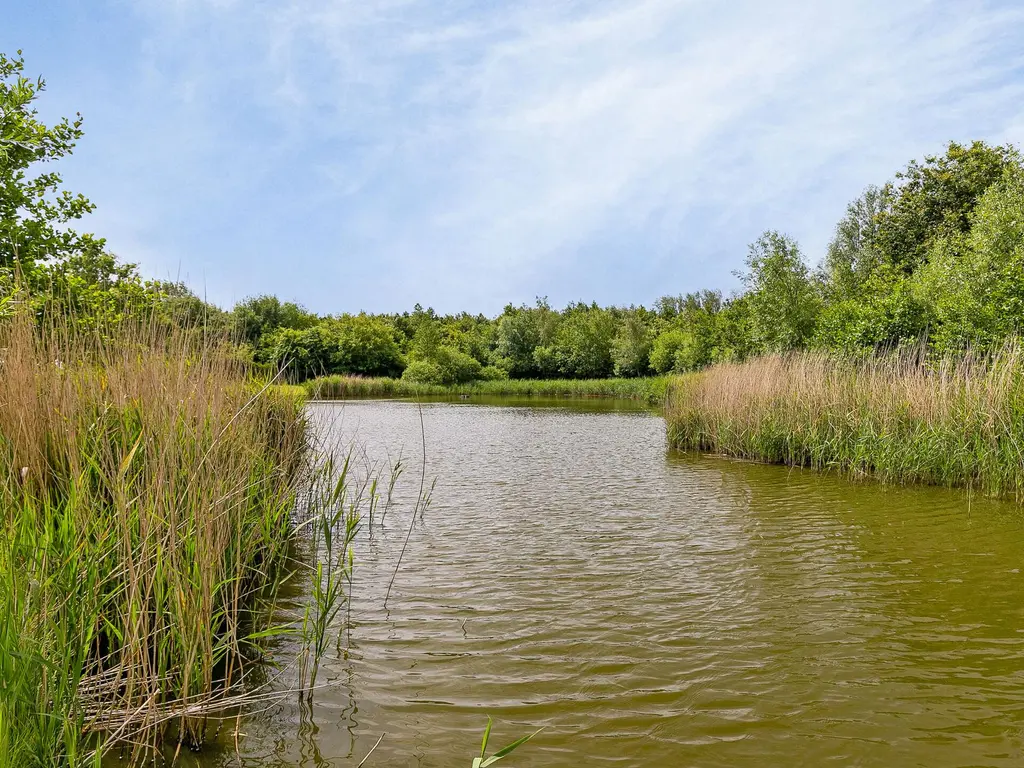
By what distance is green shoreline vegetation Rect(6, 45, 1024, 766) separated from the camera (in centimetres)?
246

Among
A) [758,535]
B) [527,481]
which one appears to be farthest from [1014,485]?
[527,481]

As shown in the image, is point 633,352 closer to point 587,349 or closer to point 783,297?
point 587,349

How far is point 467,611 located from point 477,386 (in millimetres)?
43677

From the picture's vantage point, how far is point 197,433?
10.1 ft

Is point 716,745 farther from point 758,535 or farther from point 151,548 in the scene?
point 758,535

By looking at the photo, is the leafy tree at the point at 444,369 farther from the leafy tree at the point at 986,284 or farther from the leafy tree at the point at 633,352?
the leafy tree at the point at 986,284

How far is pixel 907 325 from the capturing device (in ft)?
51.0

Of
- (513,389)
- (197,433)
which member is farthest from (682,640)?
(513,389)

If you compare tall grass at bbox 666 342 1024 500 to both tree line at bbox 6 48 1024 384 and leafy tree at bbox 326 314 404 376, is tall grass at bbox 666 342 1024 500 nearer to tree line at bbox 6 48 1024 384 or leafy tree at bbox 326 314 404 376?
tree line at bbox 6 48 1024 384

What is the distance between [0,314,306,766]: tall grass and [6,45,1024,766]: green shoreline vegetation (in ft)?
0.06

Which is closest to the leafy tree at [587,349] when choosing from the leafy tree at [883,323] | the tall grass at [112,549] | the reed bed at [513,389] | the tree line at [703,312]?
the tree line at [703,312]

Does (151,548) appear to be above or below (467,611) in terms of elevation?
above

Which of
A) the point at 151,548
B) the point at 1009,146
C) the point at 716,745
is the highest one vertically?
the point at 1009,146

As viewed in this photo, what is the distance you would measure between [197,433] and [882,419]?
10049 millimetres
